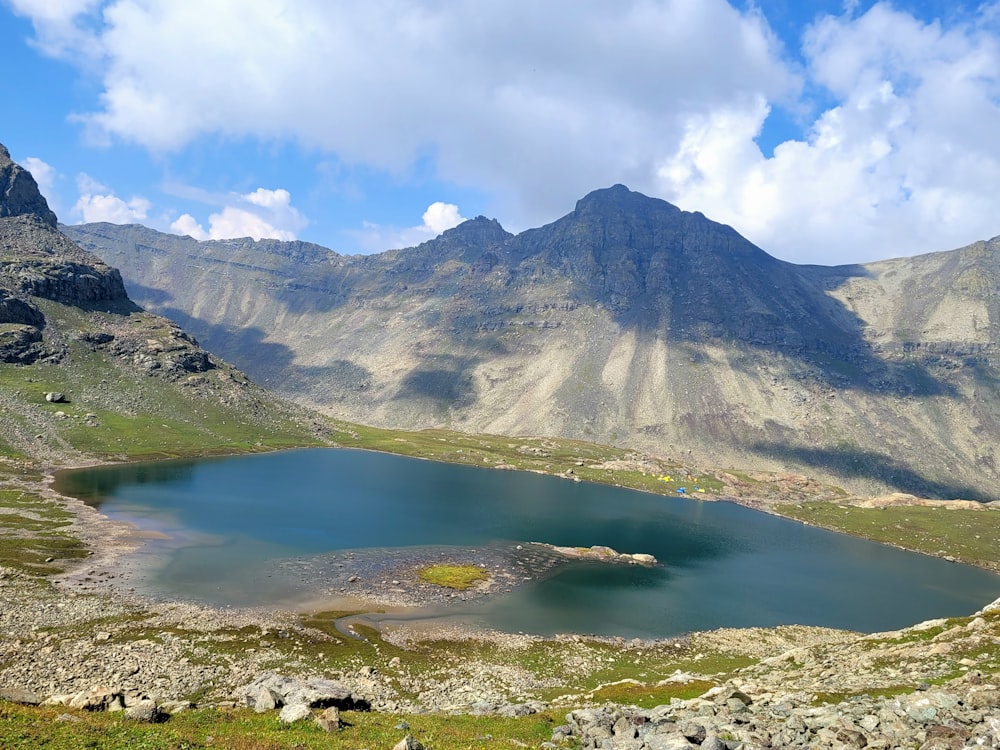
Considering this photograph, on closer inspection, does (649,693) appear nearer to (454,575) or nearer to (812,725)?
(812,725)

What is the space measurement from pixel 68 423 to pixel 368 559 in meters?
136

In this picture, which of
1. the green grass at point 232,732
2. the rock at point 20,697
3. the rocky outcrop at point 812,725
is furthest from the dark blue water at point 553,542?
the rocky outcrop at point 812,725

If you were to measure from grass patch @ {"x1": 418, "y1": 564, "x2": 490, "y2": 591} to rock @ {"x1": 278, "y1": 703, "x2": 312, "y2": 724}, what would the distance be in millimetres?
61295

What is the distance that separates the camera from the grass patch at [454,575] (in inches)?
3647

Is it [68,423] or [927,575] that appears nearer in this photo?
[927,575]

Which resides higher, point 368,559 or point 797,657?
point 797,657

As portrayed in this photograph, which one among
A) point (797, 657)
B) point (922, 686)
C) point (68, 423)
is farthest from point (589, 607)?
point (68, 423)

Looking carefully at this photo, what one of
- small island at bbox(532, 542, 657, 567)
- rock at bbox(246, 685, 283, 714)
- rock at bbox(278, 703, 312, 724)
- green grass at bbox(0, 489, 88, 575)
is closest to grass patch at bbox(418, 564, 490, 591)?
small island at bbox(532, 542, 657, 567)

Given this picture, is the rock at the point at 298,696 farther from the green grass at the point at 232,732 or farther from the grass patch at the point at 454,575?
Answer: the grass patch at the point at 454,575

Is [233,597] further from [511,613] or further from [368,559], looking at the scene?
[511,613]

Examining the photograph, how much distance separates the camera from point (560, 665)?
63.8 meters

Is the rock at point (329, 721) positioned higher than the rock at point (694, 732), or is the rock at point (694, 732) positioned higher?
the rock at point (694, 732)

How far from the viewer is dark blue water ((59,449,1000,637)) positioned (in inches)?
3450

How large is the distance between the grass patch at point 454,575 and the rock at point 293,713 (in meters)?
61.3
